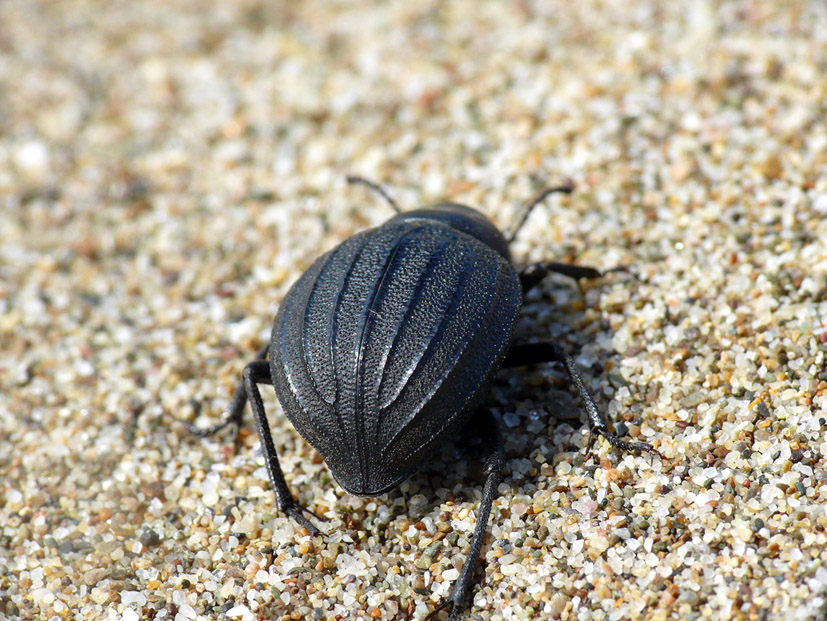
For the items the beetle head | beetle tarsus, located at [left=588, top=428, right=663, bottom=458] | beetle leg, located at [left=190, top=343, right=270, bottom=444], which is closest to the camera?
beetle tarsus, located at [left=588, top=428, right=663, bottom=458]

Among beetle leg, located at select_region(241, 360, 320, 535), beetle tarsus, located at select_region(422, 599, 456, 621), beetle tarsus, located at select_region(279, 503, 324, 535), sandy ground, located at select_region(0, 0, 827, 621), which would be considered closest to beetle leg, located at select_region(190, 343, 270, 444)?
sandy ground, located at select_region(0, 0, 827, 621)

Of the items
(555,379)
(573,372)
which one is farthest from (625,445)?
(555,379)

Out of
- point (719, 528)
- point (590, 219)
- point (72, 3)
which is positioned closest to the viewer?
point (719, 528)

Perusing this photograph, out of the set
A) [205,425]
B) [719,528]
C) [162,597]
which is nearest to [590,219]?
[719,528]

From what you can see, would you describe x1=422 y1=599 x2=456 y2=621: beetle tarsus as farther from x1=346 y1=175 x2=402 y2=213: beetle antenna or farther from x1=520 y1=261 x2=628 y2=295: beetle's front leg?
x1=346 y1=175 x2=402 y2=213: beetle antenna

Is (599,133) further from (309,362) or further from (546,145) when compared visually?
(309,362)

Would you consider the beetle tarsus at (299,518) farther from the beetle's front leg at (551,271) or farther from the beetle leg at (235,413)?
the beetle's front leg at (551,271)
